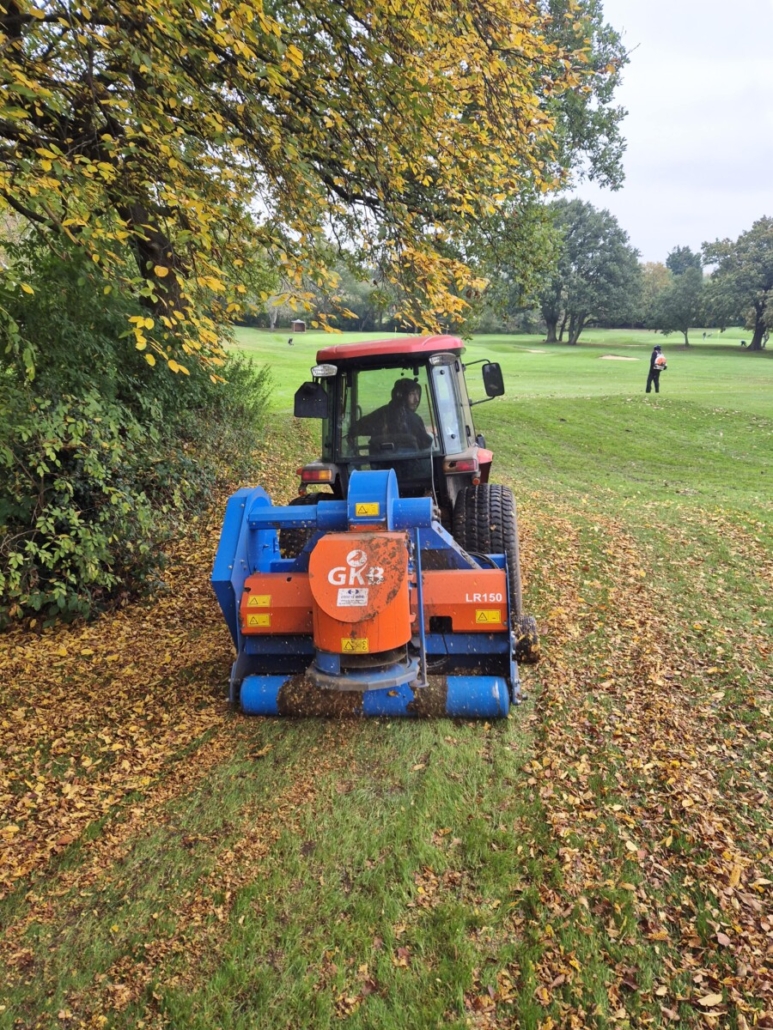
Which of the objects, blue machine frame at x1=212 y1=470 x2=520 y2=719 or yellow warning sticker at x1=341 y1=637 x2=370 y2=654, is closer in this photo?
yellow warning sticker at x1=341 y1=637 x2=370 y2=654

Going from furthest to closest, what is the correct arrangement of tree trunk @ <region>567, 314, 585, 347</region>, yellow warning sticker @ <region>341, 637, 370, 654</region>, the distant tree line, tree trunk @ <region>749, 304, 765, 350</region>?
tree trunk @ <region>567, 314, 585, 347</region> < the distant tree line < tree trunk @ <region>749, 304, 765, 350</region> < yellow warning sticker @ <region>341, 637, 370, 654</region>

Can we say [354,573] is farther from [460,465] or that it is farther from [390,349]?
[390,349]

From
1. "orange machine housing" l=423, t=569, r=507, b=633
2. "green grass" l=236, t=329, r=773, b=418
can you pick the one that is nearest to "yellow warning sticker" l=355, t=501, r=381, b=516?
"orange machine housing" l=423, t=569, r=507, b=633

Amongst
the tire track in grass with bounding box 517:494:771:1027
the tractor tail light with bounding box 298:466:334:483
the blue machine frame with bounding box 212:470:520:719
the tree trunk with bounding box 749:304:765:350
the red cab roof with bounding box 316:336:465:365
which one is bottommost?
the tire track in grass with bounding box 517:494:771:1027

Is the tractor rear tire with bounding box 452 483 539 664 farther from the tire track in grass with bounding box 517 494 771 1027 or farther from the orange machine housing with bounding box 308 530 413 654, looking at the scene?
the orange machine housing with bounding box 308 530 413 654

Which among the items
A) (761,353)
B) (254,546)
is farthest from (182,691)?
(761,353)

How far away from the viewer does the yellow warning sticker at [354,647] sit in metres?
3.36

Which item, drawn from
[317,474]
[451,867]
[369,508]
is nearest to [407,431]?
[317,474]

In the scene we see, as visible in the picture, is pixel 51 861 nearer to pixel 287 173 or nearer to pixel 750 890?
pixel 750 890

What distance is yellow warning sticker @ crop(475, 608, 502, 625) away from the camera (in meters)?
3.83

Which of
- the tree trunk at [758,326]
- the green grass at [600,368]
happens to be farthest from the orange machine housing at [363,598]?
the tree trunk at [758,326]

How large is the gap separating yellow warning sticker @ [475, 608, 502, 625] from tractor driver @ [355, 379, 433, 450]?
60.1 inches

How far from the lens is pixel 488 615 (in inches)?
151

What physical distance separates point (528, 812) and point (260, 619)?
178 centimetres
